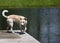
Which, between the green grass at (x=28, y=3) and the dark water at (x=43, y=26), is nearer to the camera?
the dark water at (x=43, y=26)

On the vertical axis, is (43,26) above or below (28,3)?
below

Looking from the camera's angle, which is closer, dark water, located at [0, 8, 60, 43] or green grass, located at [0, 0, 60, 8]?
dark water, located at [0, 8, 60, 43]

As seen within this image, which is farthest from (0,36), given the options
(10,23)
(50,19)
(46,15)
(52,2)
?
(52,2)

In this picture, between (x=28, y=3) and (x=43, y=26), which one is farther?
(x=28, y=3)

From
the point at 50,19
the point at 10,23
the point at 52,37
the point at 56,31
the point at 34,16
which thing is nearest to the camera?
the point at 10,23

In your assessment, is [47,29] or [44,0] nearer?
[47,29]

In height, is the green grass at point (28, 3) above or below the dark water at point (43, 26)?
above

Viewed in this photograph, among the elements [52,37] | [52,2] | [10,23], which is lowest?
[52,37]

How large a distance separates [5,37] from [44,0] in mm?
4558

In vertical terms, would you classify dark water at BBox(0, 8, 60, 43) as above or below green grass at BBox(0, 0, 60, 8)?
below

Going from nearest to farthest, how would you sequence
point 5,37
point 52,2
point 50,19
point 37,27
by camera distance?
point 5,37, point 37,27, point 50,19, point 52,2

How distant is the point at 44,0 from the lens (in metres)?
6.57

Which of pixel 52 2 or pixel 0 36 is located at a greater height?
pixel 52 2

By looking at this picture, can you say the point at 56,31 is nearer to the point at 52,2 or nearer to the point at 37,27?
the point at 37,27
